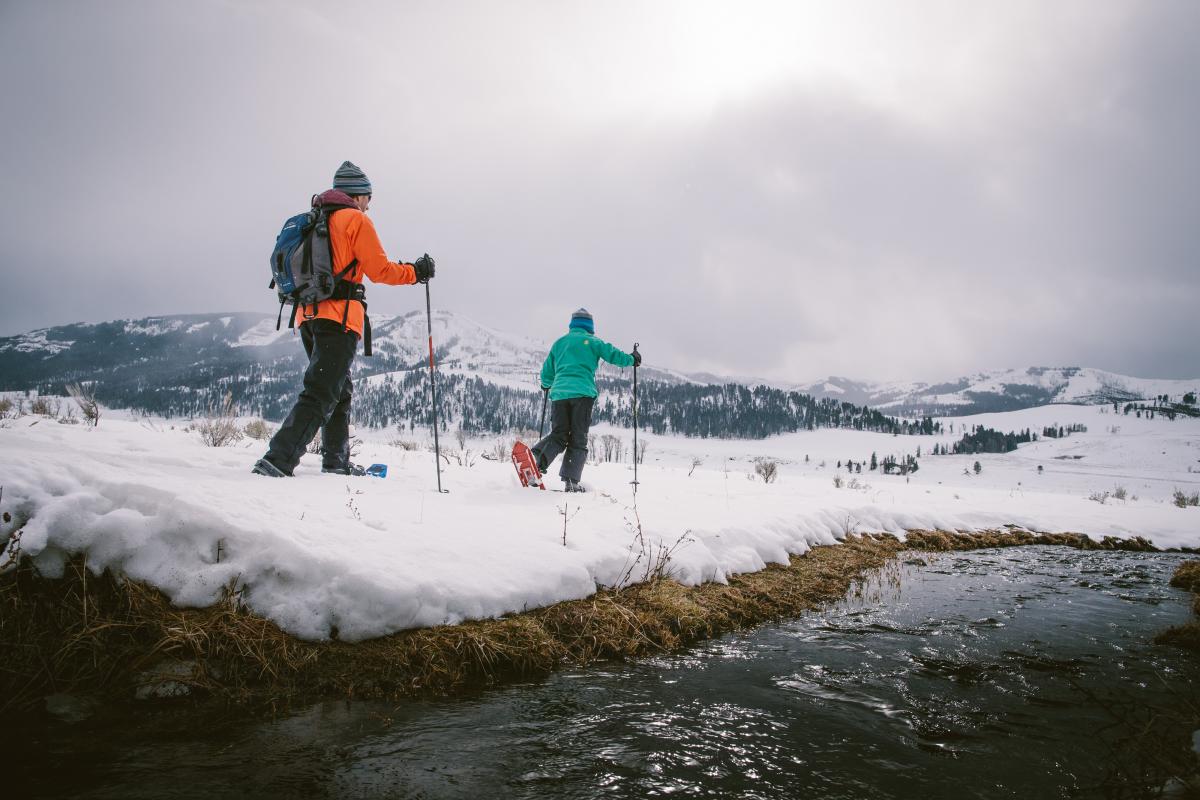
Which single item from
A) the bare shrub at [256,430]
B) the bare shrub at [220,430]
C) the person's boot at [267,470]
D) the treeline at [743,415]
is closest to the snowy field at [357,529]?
the person's boot at [267,470]

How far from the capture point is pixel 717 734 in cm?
268

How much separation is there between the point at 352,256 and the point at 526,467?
3305 millimetres

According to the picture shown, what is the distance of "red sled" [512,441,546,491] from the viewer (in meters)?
6.98

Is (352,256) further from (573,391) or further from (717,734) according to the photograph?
(717,734)

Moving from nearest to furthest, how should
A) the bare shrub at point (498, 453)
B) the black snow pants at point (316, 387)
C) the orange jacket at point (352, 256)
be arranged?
the black snow pants at point (316, 387) → the orange jacket at point (352, 256) → the bare shrub at point (498, 453)

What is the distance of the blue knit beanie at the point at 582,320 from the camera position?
8328mm

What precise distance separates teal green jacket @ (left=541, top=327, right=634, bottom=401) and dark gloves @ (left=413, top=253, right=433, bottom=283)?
2.11 m

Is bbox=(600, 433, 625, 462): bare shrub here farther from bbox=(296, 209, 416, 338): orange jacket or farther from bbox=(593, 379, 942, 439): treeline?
bbox=(593, 379, 942, 439): treeline

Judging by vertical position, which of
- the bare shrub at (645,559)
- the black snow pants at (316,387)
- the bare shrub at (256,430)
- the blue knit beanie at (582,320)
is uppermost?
the blue knit beanie at (582,320)

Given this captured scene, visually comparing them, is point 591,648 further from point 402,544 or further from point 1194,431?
point 1194,431

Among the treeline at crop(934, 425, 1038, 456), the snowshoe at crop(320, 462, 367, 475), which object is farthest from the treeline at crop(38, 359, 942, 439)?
the snowshoe at crop(320, 462, 367, 475)

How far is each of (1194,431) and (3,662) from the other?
160m

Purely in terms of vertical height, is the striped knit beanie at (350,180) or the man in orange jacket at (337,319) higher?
the striped knit beanie at (350,180)

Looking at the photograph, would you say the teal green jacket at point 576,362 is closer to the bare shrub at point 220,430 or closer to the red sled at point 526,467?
A: the red sled at point 526,467
